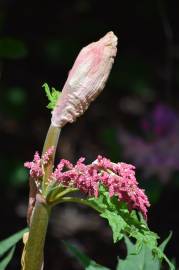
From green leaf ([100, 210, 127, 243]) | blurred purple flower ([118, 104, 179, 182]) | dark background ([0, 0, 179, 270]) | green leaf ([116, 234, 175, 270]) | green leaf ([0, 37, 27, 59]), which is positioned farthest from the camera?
dark background ([0, 0, 179, 270])

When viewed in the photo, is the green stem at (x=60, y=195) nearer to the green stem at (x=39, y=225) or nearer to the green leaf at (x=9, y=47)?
the green stem at (x=39, y=225)

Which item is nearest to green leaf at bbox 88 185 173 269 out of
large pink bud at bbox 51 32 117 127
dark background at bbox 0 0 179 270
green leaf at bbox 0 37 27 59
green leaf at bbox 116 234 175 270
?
large pink bud at bbox 51 32 117 127

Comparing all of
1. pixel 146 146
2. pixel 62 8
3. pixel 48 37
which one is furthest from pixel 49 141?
pixel 62 8

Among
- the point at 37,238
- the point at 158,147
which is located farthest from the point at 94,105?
the point at 37,238

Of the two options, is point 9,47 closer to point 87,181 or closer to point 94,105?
point 87,181

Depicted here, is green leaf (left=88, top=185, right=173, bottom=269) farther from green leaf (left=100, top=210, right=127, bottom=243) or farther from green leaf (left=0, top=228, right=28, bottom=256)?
green leaf (left=0, top=228, right=28, bottom=256)

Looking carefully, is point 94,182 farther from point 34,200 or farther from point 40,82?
point 40,82
